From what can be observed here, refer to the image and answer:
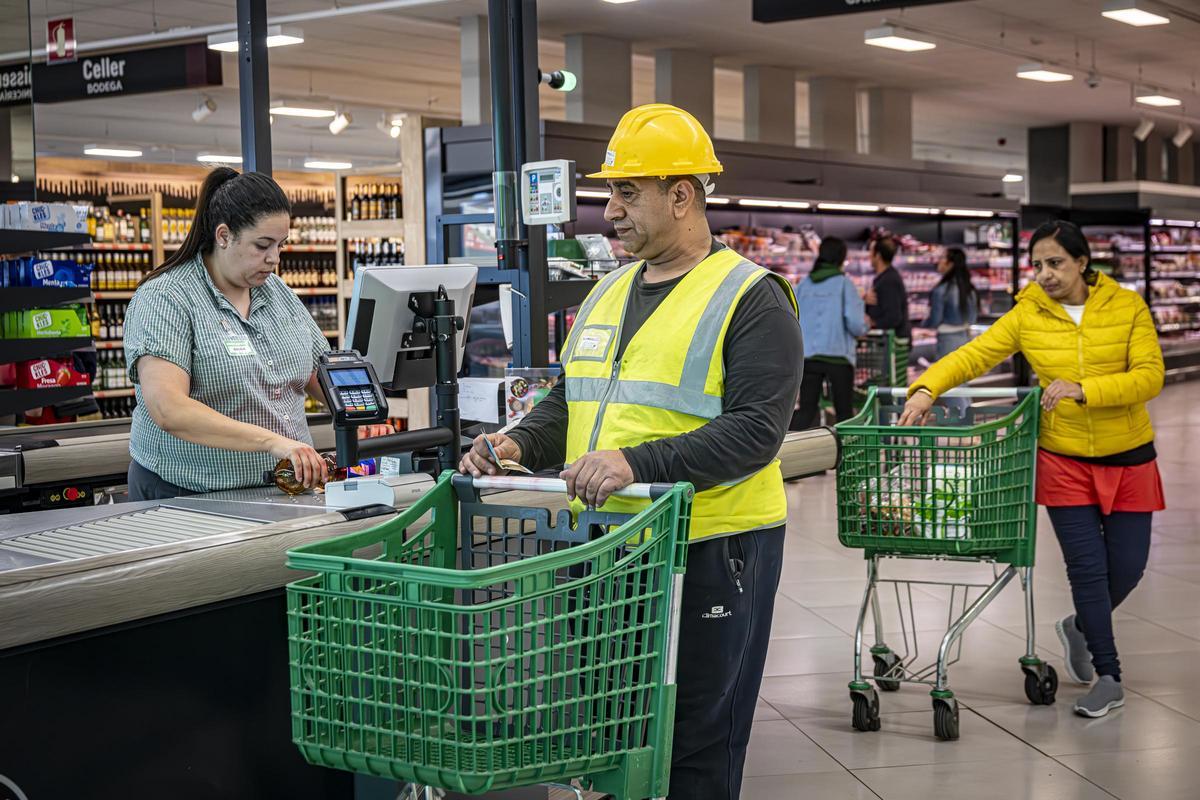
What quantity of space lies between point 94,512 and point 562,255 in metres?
2.64

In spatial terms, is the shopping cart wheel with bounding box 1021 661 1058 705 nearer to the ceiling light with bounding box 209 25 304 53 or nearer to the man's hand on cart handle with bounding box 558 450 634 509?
the man's hand on cart handle with bounding box 558 450 634 509

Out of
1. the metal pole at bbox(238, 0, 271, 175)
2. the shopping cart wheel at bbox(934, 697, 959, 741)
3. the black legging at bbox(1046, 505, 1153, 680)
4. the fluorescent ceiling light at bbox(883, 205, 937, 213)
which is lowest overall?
the shopping cart wheel at bbox(934, 697, 959, 741)

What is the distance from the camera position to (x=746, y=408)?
228cm

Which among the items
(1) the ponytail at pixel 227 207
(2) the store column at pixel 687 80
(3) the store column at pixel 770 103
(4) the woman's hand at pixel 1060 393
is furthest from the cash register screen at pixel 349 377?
(3) the store column at pixel 770 103

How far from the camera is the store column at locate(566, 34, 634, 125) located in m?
12.8

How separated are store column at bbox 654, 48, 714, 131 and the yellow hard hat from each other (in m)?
11.4

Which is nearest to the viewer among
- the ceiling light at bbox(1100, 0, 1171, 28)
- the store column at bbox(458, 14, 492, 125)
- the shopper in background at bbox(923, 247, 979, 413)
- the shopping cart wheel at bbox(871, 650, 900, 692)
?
the shopping cart wheel at bbox(871, 650, 900, 692)

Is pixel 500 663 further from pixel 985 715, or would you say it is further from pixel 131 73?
pixel 131 73

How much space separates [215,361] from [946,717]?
2509 millimetres

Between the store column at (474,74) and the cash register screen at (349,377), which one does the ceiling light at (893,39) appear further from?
the cash register screen at (349,377)

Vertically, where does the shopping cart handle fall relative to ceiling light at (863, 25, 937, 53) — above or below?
below

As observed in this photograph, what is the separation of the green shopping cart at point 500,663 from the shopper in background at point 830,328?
25.3ft

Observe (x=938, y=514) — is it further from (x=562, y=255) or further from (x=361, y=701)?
(x=361, y=701)

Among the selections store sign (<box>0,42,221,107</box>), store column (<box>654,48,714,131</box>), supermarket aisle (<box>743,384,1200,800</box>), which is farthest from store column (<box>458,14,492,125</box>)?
supermarket aisle (<box>743,384,1200,800</box>)
